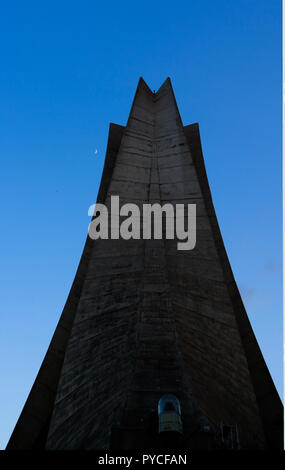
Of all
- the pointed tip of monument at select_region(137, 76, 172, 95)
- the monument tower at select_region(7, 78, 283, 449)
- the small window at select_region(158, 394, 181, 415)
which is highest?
the pointed tip of monument at select_region(137, 76, 172, 95)

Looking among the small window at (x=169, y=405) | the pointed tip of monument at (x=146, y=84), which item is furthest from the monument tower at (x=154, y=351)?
the pointed tip of monument at (x=146, y=84)

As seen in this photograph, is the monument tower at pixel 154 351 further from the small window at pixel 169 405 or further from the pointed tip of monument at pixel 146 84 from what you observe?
the pointed tip of monument at pixel 146 84

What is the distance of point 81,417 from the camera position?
606 cm

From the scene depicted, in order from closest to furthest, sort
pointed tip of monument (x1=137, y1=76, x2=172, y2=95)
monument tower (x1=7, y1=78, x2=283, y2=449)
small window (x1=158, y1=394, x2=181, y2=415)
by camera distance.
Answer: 1. small window (x1=158, y1=394, x2=181, y2=415)
2. monument tower (x1=7, y1=78, x2=283, y2=449)
3. pointed tip of monument (x1=137, y1=76, x2=172, y2=95)

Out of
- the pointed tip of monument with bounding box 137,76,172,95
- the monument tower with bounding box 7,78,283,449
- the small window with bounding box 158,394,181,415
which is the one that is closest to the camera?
the small window with bounding box 158,394,181,415

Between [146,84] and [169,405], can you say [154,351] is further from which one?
[146,84]

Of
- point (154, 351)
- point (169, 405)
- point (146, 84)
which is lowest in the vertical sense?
point (169, 405)

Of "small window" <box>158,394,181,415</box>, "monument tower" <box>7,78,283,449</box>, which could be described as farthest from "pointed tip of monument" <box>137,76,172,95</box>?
"small window" <box>158,394,181,415</box>

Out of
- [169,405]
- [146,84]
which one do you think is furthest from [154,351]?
[146,84]

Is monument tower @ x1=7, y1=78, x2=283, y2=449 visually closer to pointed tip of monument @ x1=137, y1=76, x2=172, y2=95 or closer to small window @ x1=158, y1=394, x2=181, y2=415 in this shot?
small window @ x1=158, y1=394, x2=181, y2=415

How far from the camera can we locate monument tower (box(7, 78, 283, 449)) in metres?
5.02

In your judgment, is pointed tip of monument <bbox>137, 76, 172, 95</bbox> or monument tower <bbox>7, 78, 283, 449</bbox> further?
pointed tip of monument <bbox>137, 76, 172, 95</bbox>

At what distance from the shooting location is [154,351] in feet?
19.5
